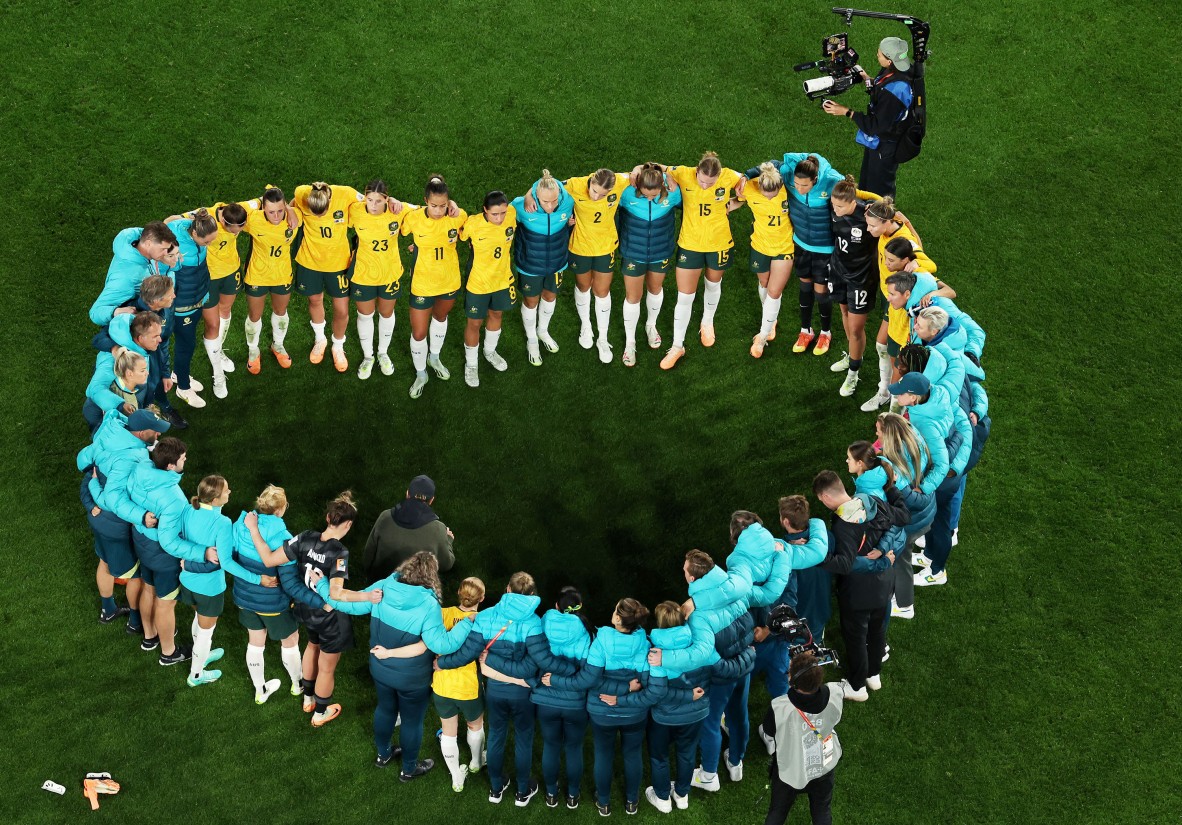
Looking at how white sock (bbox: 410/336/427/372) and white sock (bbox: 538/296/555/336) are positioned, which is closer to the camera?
white sock (bbox: 410/336/427/372)

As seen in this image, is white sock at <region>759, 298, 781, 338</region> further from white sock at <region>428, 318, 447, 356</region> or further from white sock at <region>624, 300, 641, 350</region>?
white sock at <region>428, 318, 447, 356</region>

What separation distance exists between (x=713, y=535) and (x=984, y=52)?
714 centimetres

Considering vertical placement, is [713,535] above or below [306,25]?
below

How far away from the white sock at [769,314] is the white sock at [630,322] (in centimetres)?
121

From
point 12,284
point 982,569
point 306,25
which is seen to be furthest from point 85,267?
point 982,569

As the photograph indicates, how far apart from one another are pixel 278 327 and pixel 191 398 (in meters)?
1.02

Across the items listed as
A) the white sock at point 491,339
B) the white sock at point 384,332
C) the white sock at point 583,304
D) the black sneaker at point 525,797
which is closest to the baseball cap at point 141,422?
the white sock at point 384,332

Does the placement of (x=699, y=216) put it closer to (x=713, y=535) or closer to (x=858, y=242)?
(x=858, y=242)

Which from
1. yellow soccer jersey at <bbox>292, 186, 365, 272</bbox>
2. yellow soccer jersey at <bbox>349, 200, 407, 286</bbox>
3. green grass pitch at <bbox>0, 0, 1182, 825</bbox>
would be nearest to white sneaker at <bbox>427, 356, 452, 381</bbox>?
green grass pitch at <bbox>0, 0, 1182, 825</bbox>

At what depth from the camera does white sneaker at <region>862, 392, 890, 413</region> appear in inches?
472

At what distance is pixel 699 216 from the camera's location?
11.6m

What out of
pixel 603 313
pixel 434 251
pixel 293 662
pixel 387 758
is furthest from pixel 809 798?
pixel 434 251

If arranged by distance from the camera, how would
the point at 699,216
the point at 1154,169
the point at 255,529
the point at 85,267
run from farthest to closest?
the point at 1154,169
the point at 85,267
the point at 699,216
the point at 255,529

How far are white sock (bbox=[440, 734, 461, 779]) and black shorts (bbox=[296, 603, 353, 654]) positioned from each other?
0.97 metres
